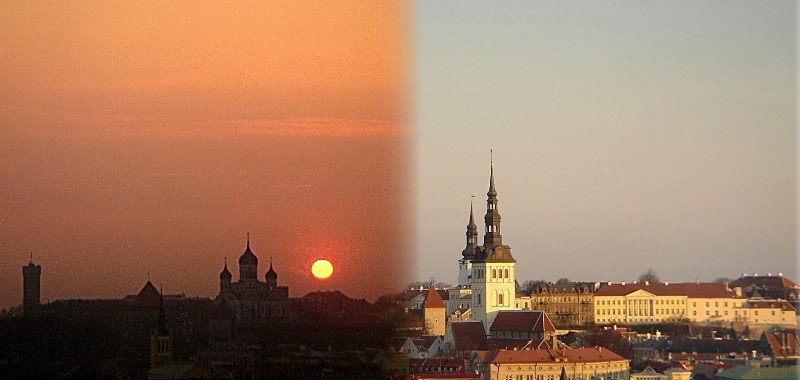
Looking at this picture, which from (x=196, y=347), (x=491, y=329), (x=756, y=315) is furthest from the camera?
(x=491, y=329)

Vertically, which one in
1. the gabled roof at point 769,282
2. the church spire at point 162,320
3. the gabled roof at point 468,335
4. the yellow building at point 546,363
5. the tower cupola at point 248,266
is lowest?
the yellow building at point 546,363

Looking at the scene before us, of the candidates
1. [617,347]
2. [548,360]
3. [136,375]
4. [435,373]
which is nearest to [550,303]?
[548,360]

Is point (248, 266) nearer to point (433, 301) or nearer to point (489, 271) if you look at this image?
point (433, 301)

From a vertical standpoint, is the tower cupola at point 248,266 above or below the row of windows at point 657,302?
above

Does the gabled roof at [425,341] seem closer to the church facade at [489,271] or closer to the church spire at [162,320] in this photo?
the church facade at [489,271]

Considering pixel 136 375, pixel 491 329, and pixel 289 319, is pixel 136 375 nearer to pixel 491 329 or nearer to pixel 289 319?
pixel 289 319

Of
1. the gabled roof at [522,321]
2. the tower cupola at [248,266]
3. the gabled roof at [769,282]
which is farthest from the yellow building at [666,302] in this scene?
the tower cupola at [248,266]

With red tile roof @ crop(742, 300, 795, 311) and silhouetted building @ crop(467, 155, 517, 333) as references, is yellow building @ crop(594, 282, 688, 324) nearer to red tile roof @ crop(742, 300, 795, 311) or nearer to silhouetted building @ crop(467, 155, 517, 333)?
silhouetted building @ crop(467, 155, 517, 333)

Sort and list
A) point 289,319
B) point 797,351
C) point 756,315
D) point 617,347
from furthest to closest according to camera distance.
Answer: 1. point 617,347
2. point 289,319
3. point 756,315
4. point 797,351

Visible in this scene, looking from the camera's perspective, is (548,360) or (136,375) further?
(548,360)
